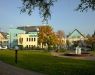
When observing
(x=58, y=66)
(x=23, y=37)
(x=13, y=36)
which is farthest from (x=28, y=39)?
(x=58, y=66)

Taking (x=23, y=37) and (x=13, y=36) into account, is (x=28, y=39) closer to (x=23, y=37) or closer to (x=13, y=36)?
(x=23, y=37)

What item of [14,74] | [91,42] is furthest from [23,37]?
[14,74]

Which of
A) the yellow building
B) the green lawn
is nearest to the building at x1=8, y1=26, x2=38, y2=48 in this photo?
the yellow building

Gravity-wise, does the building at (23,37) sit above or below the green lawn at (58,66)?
above

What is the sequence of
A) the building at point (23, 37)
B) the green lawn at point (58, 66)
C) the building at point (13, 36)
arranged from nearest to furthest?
the green lawn at point (58, 66)
the building at point (23, 37)
the building at point (13, 36)

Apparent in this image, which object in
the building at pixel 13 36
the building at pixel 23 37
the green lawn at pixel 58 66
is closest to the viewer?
the green lawn at pixel 58 66

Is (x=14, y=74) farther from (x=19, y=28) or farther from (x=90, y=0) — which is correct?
(x=19, y=28)

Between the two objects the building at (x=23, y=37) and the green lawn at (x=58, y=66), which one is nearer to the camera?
the green lawn at (x=58, y=66)

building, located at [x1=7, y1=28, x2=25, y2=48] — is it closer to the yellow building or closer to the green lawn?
the yellow building

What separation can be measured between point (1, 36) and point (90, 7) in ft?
560

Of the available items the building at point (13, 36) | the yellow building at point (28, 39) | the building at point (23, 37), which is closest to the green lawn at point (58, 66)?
the building at point (23, 37)

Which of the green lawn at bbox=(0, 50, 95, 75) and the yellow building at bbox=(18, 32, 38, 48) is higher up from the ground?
the yellow building at bbox=(18, 32, 38, 48)

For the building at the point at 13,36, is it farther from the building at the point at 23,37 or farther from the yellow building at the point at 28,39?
the yellow building at the point at 28,39

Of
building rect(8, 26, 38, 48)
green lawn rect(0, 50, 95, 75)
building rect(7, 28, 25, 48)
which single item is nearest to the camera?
green lawn rect(0, 50, 95, 75)
